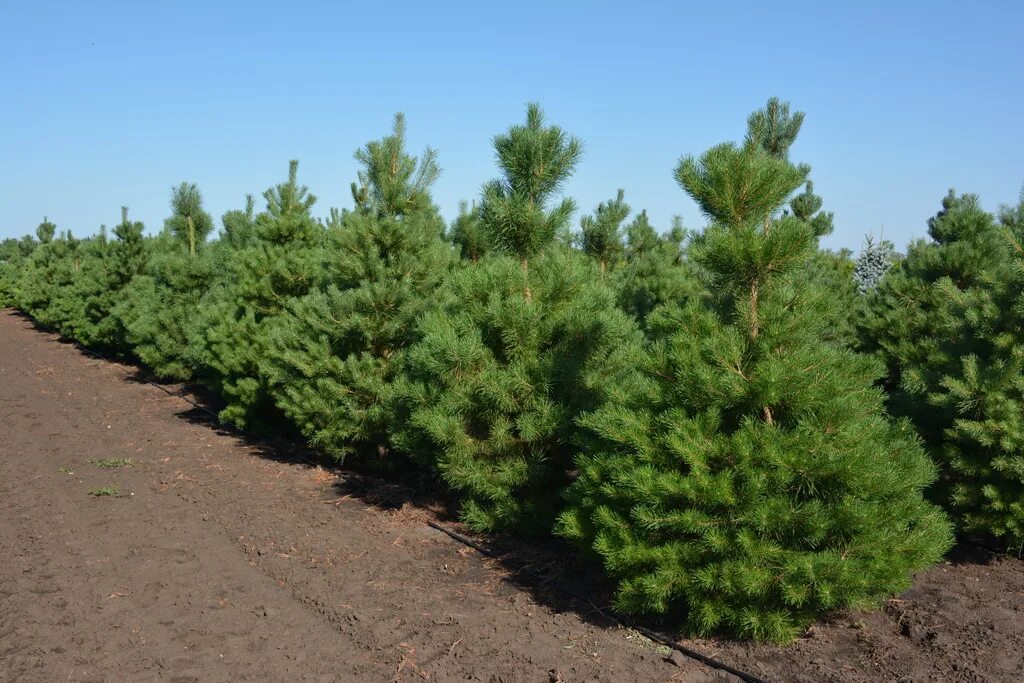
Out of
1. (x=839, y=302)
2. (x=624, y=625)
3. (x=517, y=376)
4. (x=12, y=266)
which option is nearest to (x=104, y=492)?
(x=517, y=376)

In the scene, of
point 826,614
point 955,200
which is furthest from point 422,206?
point 955,200

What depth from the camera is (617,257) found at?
11383mm

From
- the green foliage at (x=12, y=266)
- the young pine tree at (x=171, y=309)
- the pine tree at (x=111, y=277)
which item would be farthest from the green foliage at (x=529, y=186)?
the green foliage at (x=12, y=266)

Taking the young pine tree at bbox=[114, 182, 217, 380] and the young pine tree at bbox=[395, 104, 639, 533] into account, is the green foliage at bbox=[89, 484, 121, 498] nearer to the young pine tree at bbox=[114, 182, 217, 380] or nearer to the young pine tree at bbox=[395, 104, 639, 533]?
the young pine tree at bbox=[395, 104, 639, 533]

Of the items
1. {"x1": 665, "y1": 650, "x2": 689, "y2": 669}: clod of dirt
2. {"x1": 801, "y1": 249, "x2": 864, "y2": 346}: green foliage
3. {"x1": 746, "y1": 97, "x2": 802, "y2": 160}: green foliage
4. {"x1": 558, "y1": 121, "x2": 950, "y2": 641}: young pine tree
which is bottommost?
{"x1": 665, "y1": 650, "x2": 689, "y2": 669}: clod of dirt

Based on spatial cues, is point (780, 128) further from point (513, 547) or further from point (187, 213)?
point (187, 213)

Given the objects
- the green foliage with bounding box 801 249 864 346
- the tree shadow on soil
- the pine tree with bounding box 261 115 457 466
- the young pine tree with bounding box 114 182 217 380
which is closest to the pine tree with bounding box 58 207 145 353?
the young pine tree with bounding box 114 182 217 380

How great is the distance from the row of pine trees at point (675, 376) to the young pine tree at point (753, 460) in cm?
1

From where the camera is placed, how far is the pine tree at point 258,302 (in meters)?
10.0

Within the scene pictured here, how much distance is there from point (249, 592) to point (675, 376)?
3.10 m

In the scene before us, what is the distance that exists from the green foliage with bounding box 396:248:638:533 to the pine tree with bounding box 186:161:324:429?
4.22 metres

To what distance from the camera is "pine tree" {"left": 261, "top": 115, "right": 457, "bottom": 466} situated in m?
7.94

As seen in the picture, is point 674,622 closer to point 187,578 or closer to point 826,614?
point 826,614

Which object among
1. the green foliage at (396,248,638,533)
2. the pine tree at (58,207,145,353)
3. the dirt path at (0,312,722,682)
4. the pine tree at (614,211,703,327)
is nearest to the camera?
the dirt path at (0,312,722,682)
